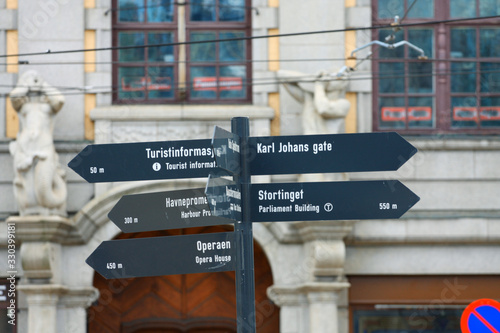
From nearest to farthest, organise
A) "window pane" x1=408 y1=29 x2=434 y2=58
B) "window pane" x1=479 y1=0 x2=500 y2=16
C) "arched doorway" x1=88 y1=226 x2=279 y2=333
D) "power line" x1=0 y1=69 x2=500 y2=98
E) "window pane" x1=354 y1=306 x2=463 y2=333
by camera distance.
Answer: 1. "power line" x1=0 y1=69 x2=500 y2=98
2. "window pane" x1=354 y1=306 x2=463 y2=333
3. "arched doorway" x1=88 y1=226 x2=279 y2=333
4. "window pane" x1=408 y1=29 x2=434 y2=58
5. "window pane" x1=479 y1=0 x2=500 y2=16

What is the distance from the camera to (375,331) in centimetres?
1223

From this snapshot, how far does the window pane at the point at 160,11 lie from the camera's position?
12.8 m

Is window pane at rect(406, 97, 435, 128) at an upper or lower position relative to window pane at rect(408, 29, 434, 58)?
lower

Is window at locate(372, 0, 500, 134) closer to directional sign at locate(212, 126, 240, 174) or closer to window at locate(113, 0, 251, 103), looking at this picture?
window at locate(113, 0, 251, 103)

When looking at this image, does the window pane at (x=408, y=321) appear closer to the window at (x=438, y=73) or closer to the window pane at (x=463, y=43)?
the window at (x=438, y=73)

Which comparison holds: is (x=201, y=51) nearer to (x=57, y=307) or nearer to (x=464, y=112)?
(x=464, y=112)

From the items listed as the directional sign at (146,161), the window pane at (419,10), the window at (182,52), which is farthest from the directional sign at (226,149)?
the window pane at (419,10)

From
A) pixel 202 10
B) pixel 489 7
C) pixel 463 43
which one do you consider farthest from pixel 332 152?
pixel 489 7

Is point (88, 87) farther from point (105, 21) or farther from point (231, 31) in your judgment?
point (231, 31)

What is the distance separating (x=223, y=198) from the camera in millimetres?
5680

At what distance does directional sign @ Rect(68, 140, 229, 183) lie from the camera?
6328 mm

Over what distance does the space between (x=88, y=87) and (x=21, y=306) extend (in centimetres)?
280

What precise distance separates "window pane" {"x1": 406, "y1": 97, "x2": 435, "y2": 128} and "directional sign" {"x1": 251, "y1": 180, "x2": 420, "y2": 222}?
21.0 ft

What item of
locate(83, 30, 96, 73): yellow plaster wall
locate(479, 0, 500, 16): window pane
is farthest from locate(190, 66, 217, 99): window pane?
→ locate(479, 0, 500, 16): window pane
